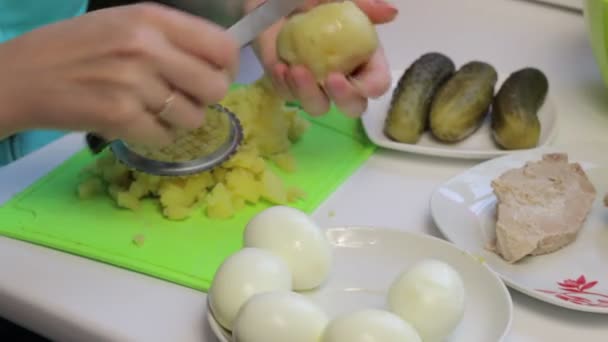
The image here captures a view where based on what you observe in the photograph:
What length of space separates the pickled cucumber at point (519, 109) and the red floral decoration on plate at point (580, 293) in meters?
0.23

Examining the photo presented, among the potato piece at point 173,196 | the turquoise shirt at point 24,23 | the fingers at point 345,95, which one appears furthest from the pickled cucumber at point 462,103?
the turquoise shirt at point 24,23

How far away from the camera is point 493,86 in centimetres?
100

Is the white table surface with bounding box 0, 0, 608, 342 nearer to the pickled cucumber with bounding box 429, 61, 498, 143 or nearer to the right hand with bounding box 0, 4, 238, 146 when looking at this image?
the pickled cucumber with bounding box 429, 61, 498, 143

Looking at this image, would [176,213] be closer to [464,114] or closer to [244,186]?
[244,186]

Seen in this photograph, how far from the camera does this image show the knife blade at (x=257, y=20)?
80 cm

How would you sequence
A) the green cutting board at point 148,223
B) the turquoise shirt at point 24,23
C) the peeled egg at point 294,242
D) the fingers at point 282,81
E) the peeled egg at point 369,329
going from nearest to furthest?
the peeled egg at point 369,329 < the peeled egg at point 294,242 < the green cutting board at point 148,223 < the fingers at point 282,81 < the turquoise shirt at point 24,23

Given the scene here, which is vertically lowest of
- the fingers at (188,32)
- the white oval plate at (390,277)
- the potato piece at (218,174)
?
the potato piece at (218,174)

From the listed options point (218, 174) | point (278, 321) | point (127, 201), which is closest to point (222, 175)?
point (218, 174)

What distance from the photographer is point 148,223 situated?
0.85 metres

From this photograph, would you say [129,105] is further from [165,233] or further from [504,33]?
[504,33]

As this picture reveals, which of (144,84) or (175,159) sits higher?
(144,84)

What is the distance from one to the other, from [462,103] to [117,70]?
0.45 meters

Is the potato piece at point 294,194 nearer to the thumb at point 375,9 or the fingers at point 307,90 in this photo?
the fingers at point 307,90

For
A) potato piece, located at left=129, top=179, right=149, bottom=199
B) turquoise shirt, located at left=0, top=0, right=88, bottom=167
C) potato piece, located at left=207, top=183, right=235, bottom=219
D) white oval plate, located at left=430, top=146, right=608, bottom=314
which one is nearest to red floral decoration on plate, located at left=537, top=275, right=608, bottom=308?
white oval plate, located at left=430, top=146, right=608, bottom=314
